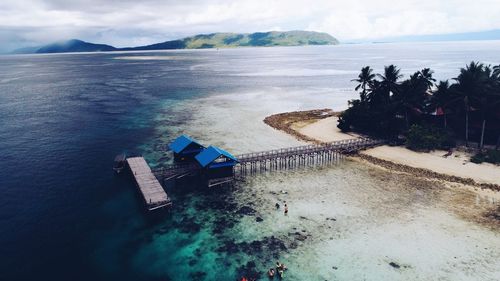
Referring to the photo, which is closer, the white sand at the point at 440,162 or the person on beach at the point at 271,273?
the person on beach at the point at 271,273

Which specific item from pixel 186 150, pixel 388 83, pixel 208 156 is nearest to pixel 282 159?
pixel 208 156

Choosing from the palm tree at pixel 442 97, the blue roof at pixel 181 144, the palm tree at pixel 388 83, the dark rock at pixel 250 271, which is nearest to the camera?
the dark rock at pixel 250 271

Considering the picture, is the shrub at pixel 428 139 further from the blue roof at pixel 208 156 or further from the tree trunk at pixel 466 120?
the blue roof at pixel 208 156

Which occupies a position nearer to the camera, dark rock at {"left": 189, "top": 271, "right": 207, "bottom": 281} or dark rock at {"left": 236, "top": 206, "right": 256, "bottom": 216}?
dark rock at {"left": 189, "top": 271, "right": 207, "bottom": 281}

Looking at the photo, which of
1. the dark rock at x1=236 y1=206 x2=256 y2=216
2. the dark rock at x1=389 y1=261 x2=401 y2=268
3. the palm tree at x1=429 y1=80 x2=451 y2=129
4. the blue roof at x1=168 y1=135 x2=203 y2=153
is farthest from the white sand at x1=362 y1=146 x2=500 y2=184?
the blue roof at x1=168 y1=135 x2=203 y2=153

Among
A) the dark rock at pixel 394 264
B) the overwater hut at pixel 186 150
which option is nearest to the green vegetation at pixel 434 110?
the dark rock at pixel 394 264

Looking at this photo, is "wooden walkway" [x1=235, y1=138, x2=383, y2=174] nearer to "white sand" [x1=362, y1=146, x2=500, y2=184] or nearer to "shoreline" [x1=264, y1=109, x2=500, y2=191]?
"shoreline" [x1=264, y1=109, x2=500, y2=191]
